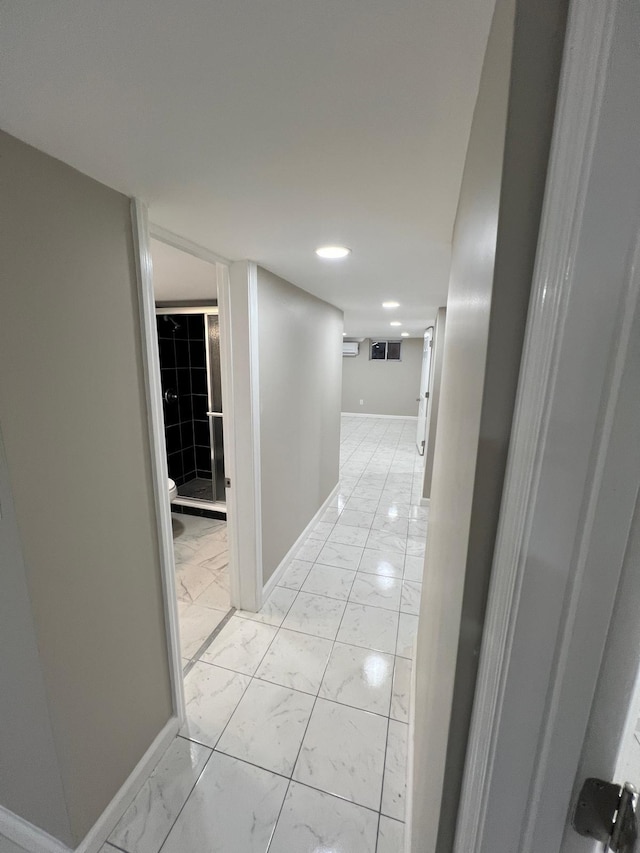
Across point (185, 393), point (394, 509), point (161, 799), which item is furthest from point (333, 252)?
point (394, 509)

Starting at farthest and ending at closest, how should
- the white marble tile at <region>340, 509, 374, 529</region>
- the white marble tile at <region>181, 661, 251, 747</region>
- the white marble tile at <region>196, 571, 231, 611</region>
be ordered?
the white marble tile at <region>340, 509, 374, 529</region>
the white marble tile at <region>196, 571, 231, 611</region>
the white marble tile at <region>181, 661, 251, 747</region>

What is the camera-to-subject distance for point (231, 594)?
2422 millimetres

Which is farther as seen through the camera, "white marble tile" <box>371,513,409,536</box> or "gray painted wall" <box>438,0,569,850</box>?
"white marble tile" <box>371,513,409,536</box>

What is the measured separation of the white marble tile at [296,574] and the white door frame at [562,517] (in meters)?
2.24

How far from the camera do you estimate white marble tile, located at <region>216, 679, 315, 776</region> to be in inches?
59.6

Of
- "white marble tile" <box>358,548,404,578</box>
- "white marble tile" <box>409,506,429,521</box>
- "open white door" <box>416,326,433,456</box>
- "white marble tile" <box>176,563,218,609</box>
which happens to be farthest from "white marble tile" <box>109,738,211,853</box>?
"open white door" <box>416,326,433,456</box>

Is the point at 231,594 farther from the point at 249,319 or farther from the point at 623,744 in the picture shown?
the point at 623,744

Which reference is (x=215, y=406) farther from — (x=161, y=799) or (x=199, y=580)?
(x=161, y=799)

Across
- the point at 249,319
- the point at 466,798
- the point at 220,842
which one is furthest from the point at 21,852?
the point at 249,319

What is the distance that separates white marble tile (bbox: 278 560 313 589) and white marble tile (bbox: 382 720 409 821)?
115 cm

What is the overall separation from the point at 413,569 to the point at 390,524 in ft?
2.57

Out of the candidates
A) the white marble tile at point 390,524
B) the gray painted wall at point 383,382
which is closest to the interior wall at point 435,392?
the white marble tile at point 390,524

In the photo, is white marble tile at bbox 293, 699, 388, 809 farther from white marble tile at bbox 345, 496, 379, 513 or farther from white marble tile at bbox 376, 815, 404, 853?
white marble tile at bbox 345, 496, 379, 513

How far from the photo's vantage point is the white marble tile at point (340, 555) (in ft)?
9.69
